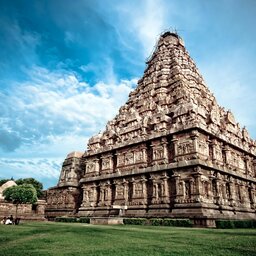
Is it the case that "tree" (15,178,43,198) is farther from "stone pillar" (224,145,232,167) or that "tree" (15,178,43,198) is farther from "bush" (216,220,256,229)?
"bush" (216,220,256,229)

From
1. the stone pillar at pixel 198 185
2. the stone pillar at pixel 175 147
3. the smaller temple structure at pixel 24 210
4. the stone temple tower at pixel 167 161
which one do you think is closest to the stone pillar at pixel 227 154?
the stone temple tower at pixel 167 161

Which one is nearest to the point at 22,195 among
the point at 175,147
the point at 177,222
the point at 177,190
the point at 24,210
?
the point at 24,210

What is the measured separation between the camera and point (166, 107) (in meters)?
31.4

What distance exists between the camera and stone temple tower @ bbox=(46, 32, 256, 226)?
24.0 meters

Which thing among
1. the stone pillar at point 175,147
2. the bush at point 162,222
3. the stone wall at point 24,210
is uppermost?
the stone pillar at point 175,147

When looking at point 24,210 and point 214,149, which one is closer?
point 214,149

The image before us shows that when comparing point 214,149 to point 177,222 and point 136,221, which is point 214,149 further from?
point 136,221

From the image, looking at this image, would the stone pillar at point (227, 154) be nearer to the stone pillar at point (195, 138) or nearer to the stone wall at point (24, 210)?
the stone pillar at point (195, 138)

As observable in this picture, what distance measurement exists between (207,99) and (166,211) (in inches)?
716

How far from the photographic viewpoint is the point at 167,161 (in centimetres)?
2642

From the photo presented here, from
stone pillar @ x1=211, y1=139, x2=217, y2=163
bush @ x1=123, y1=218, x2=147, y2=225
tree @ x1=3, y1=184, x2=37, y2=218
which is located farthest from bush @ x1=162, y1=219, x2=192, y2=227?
tree @ x1=3, y1=184, x2=37, y2=218

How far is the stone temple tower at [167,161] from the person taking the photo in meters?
24.0

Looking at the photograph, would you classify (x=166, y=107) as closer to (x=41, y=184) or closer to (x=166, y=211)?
(x=166, y=211)

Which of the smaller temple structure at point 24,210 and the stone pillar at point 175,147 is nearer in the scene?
the stone pillar at point 175,147
